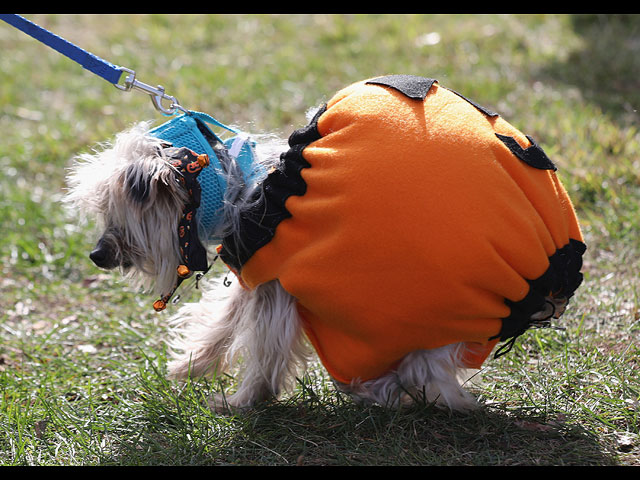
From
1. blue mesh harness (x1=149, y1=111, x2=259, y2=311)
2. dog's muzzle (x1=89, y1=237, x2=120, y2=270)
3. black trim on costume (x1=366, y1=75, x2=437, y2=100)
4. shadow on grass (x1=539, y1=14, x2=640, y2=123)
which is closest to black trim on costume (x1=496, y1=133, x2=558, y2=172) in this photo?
black trim on costume (x1=366, y1=75, x2=437, y2=100)

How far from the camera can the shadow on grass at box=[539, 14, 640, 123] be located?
5.36m

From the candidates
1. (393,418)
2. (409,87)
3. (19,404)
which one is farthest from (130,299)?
(409,87)

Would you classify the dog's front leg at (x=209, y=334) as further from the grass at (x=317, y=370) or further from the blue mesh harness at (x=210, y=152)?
the blue mesh harness at (x=210, y=152)

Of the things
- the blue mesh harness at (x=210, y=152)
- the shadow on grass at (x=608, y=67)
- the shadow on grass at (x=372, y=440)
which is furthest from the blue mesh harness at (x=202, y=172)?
the shadow on grass at (x=608, y=67)

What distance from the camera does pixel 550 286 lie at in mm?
2455

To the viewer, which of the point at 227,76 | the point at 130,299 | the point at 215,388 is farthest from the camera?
the point at 227,76

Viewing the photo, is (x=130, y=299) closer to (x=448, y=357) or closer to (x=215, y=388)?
(x=215, y=388)

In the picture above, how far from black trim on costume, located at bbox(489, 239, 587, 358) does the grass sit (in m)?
0.45

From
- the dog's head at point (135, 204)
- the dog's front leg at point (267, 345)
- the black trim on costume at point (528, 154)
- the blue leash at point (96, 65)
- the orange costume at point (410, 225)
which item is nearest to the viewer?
the orange costume at point (410, 225)

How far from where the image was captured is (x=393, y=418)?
2.65 meters

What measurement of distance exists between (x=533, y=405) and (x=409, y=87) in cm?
140

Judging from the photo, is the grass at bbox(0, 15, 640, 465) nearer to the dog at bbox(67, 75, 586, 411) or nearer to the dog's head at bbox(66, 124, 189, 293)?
the dog at bbox(67, 75, 586, 411)

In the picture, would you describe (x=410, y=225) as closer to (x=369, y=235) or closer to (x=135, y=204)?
(x=369, y=235)

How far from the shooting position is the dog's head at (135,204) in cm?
255
